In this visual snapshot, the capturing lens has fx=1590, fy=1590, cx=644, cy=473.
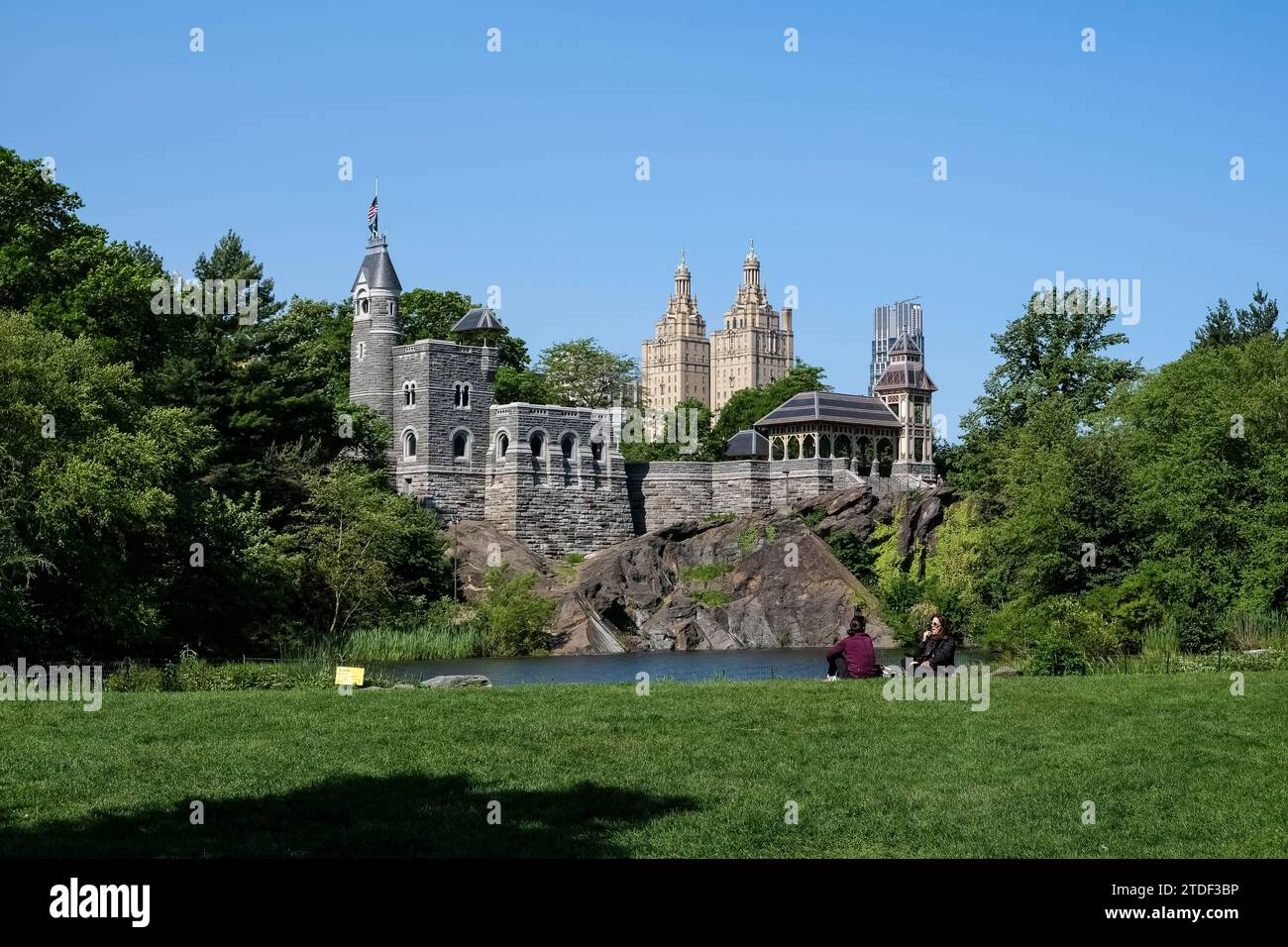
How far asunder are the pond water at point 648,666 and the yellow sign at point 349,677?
1090 cm

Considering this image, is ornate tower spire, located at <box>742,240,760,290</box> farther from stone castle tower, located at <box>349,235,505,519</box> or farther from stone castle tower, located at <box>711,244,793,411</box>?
stone castle tower, located at <box>349,235,505,519</box>

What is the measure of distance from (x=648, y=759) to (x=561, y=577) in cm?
4246

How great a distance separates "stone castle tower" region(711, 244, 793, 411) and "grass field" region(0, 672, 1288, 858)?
17748cm

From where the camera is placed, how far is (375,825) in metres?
12.2

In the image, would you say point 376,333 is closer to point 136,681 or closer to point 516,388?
point 516,388

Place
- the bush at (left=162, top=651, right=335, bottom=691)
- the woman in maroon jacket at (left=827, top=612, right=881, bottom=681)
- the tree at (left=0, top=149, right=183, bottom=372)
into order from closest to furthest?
1. the woman in maroon jacket at (left=827, top=612, right=881, bottom=681)
2. the bush at (left=162, top=651, right=335, bottom=691)
3. the tree at (left=0, top=149, right=183, bottom=372)

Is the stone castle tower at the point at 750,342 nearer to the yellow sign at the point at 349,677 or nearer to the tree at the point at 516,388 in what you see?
the tree at the point at 516,388

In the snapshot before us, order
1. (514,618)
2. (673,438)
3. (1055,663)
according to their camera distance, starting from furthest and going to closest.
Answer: (673,438) < (514,618) < (1055,663)

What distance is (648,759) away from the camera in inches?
581

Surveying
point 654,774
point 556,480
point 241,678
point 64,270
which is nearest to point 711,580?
point 556,480

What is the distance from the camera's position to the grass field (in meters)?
11.9

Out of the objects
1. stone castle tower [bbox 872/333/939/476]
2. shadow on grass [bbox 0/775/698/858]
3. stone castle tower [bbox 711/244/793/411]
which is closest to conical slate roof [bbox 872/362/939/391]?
stone castle tower [bbox 872/333/939/476]

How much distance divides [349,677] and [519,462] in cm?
4050

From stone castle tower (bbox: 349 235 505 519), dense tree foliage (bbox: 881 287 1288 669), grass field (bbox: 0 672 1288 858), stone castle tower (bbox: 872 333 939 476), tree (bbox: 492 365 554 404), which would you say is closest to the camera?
grass field (bbox: 0 672 1288 858)
